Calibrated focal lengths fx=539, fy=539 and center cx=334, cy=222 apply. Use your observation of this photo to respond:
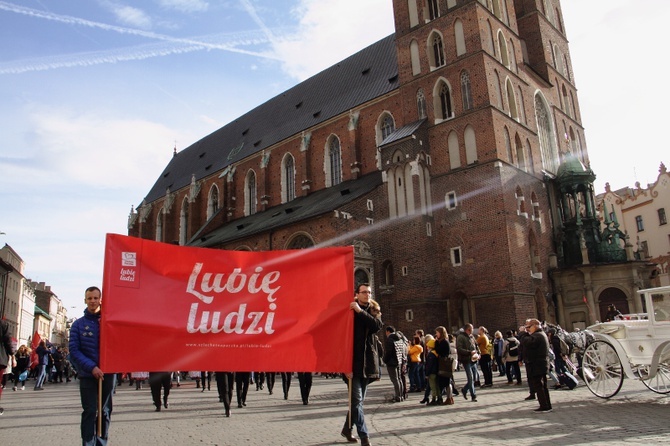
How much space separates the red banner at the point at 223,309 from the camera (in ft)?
18.0

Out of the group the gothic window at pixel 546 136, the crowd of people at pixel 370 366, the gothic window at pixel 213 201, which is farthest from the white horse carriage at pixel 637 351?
the gothic window at pixel 213 201

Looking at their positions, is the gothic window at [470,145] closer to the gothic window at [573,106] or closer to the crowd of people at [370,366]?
the crowd of people at [370,366]

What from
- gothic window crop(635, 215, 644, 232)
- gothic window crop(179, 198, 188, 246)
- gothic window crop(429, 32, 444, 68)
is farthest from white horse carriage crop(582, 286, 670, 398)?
gothic window crop(635, 215, 644, 232)

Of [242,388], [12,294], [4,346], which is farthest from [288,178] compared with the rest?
[12,294]

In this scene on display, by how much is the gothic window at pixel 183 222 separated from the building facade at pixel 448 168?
433 inches

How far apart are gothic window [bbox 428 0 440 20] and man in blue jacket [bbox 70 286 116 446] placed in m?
24.1

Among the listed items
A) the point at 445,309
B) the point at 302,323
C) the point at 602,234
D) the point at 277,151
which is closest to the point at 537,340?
the point at 302,323

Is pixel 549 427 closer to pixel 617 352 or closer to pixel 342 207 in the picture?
pixel 617 352

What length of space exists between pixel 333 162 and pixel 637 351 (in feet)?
75.3

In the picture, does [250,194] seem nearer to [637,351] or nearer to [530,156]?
[530,156]

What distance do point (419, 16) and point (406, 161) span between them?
776cm

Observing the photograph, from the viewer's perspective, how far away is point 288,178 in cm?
3362

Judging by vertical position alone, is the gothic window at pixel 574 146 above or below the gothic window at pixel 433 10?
below

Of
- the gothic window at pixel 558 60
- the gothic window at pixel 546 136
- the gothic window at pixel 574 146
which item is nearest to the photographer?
the gothic window at pixel 546 136
